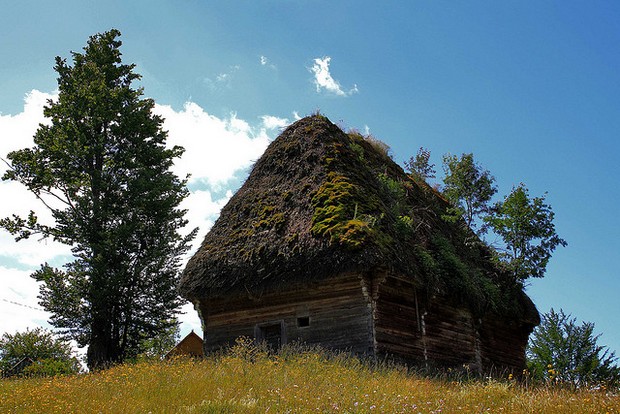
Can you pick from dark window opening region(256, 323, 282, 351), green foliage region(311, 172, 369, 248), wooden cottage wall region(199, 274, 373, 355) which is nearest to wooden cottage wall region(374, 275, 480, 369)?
wooden cottage wall region(199, 274, 373, 355)

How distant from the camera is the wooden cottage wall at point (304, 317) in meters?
14.2

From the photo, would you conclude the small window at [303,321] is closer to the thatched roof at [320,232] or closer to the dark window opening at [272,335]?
the dark window opening at [272,335]

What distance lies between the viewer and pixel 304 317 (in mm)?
15094

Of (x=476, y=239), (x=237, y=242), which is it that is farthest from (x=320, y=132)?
(x=476, y=239)

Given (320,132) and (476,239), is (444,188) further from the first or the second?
(320,132)

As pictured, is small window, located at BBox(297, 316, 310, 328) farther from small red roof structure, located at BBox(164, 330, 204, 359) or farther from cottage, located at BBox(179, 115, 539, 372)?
small red roof structure, located at BBox(164, 330, 204, 359)

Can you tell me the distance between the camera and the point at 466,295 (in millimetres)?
16766

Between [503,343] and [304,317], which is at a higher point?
[304,317]

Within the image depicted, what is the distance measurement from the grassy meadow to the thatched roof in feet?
9.25

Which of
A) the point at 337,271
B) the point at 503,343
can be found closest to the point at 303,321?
the point at 337,271

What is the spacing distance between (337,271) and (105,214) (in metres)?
13.4

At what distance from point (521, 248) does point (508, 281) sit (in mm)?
1286

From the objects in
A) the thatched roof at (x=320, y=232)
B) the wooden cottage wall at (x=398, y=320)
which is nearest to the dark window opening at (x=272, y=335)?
the thatched roof at (x=320, y=232)

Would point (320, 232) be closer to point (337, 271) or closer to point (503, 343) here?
point (337, 271)
